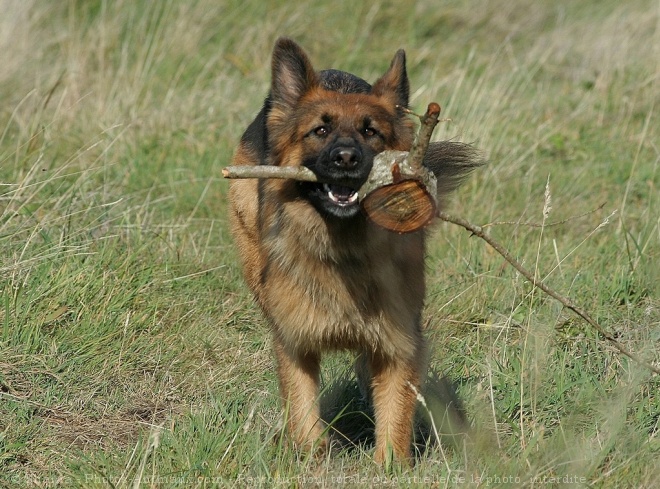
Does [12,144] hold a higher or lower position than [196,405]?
higher

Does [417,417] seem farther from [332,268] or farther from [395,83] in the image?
[395,83]

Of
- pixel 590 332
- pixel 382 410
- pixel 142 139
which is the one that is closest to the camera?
pixel 382 410

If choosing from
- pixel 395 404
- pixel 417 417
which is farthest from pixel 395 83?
pixel 417 417

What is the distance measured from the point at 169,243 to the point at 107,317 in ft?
3.38

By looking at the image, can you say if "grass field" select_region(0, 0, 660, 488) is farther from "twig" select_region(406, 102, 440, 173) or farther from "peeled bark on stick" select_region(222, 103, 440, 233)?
"twig" select_region(406, 102, 440, 173)

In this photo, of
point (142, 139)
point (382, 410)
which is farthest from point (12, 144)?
point (382, 410)

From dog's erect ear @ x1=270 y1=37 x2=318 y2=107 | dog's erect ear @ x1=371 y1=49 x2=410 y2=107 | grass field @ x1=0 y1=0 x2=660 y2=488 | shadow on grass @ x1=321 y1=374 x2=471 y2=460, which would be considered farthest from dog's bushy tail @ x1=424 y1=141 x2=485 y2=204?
shadow on grass @ x1=321 y1=374 x2=471 y2=460

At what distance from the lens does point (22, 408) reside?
457 cm

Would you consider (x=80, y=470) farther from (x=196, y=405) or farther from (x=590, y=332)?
(x=590, y=332)

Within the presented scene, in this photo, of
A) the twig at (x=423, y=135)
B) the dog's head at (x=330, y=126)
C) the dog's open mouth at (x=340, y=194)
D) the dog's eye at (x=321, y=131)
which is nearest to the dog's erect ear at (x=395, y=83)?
the dog's head at (x=330, y=126)

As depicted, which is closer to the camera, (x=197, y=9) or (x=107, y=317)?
(x=107, y=317)

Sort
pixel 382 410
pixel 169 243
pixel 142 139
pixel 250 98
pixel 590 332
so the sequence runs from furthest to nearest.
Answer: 1. pixel 250 98
2. pixel 142 139
3. pixel 169 243
4. pixel 590 332
5. pixel 382 410

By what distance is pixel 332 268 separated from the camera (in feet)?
14.5

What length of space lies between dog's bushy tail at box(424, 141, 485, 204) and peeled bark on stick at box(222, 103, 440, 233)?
29.1 inches
